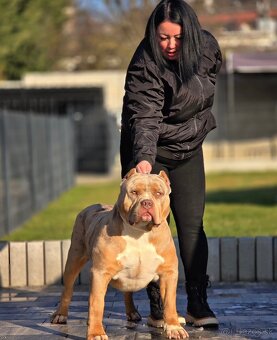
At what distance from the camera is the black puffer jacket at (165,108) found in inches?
230

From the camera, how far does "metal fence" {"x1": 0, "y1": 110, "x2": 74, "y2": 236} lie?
1323cm

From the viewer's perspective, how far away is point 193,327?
609 centimetres

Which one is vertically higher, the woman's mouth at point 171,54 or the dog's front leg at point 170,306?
the woman's mouth at point 171,54

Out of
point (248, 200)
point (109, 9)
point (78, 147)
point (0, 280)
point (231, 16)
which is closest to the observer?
point (0, 280)

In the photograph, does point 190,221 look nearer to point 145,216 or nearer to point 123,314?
point 123,314

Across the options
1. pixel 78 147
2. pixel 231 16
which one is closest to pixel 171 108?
pixel 78 147

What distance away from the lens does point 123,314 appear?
662 cm

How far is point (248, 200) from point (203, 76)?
41.1 feet

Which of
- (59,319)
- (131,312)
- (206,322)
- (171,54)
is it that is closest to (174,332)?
(206,322)

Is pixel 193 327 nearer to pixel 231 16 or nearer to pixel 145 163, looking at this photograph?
pixel 145 163

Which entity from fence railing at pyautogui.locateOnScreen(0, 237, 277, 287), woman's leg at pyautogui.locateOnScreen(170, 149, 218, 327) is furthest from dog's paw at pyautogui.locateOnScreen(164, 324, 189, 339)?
fence railing at pyautogui.locateOnScreen(0, 237, 277, 287)

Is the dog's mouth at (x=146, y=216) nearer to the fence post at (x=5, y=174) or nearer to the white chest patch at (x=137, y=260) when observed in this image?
the white chest patch at (x=137, y=260)

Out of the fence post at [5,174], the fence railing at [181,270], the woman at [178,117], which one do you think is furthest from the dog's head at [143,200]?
the fence post at [5,174]

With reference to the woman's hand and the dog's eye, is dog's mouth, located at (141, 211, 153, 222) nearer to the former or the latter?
the dog's eye
